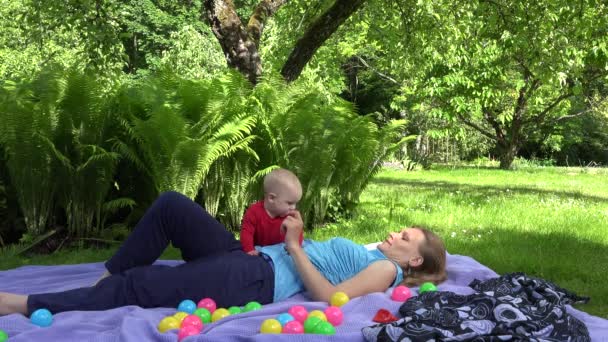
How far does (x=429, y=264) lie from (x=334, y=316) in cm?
100

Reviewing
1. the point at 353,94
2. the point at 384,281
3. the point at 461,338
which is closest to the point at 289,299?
the point at 384,281

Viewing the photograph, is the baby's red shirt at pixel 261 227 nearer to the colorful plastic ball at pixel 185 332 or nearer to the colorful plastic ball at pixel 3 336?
the colorful plastic ball at pixel 185 332

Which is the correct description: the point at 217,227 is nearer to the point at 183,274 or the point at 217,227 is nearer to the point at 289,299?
the point at 183,274

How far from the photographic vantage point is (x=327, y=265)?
12.2ft

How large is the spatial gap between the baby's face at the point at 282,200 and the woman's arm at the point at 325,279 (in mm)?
466

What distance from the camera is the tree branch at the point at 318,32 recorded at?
27.3 feet

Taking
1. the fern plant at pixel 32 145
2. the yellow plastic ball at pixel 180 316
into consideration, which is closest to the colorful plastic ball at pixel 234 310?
the yellow plastic ball at pixel 180 316

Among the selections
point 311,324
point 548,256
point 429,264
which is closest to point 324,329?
point 311,324

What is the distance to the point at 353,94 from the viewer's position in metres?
34.8

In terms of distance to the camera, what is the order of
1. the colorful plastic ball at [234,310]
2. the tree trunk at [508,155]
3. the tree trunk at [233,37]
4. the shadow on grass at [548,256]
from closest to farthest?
the colorful plastic ball at [234,310]
the shadow on grass at [548,256]
the tree trunk at [233,37]
the tree trunk at [508,155]

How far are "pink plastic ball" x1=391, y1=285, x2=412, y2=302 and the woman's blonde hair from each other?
0.28m

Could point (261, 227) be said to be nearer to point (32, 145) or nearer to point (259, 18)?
point (32, 145)

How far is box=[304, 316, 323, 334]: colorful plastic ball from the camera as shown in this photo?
2920 millimetres

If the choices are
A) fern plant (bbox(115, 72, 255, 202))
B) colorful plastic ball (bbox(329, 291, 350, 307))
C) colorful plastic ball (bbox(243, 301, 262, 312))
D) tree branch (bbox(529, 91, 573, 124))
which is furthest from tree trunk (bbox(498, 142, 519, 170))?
colorful plastic ball (bbox(243, 301, 262, 312))
